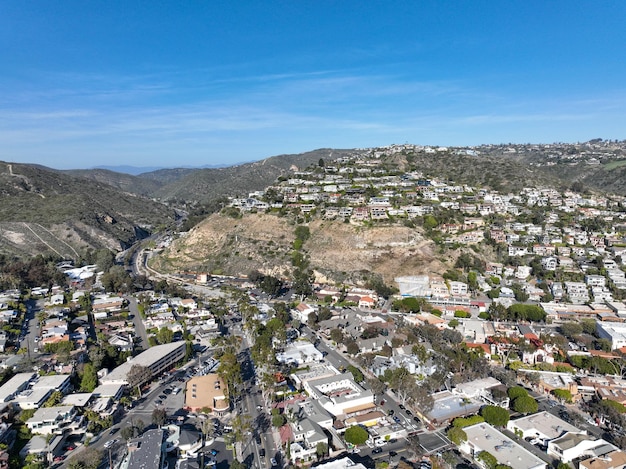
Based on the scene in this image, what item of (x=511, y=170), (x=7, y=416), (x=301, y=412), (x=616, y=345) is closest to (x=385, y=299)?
(x=616, y=345)

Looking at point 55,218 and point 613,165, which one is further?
point 613,165

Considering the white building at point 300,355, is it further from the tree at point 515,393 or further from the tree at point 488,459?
the tree at point 488,459

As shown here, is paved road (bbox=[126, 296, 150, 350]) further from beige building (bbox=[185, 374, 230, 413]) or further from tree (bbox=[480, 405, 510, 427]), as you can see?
tree (bbox=[480, 405, 510, 427])

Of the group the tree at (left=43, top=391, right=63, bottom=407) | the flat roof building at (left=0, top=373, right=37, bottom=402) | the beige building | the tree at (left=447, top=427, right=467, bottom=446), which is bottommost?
the tree at (left=447, top=427, right=467, bottom=446)

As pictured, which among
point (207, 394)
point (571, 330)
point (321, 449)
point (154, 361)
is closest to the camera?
point (321, 449)

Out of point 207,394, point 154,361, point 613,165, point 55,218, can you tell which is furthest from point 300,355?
point 613,165

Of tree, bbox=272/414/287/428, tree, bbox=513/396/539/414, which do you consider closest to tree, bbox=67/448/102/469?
tree, bbox=272/414/287/428

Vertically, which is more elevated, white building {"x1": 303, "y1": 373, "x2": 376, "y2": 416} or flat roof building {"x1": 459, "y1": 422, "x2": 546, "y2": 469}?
white building {"x1": 303, "y1": 373, "x2": 376, "y2": 416}

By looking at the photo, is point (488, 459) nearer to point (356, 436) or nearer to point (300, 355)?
point (356, 436)

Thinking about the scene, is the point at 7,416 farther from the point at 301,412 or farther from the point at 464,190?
the point at 464,190
